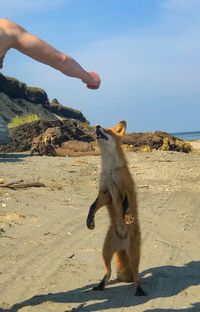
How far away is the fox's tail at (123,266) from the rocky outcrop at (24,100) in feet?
113

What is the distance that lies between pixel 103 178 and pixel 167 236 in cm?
234

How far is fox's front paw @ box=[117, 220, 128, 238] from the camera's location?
623cm

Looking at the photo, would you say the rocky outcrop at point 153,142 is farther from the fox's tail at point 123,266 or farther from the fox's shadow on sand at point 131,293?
the fox's tail at point 123,266

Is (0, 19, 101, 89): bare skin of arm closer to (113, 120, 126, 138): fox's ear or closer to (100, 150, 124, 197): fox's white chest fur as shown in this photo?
(100, 150, 124, 197): fox's white chest fur

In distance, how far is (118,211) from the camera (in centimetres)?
623

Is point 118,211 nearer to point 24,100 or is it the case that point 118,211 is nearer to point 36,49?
point 36,49

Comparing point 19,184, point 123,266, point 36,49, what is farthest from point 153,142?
point 36,49

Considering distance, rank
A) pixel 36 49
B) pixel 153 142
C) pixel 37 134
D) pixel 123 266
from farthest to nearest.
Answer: pixel 153 142 → pixel 37 134 → pixel 123 266 → pixel 36 49

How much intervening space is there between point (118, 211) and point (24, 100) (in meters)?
40.4

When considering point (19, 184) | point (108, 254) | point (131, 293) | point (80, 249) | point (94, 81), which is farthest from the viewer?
point (19, 184)

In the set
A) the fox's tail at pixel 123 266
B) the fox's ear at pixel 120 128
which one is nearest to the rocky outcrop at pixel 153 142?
the fox's ear at pixel 120 128

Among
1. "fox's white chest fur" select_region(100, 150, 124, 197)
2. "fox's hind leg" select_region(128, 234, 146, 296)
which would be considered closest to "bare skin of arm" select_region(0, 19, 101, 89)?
"fox's white chest fur" select_region(100, 150, 124, 197)

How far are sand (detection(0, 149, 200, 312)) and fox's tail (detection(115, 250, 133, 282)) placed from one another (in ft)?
0.31

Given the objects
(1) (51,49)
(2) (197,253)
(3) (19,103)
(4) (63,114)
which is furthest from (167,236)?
(4) (63,114)
